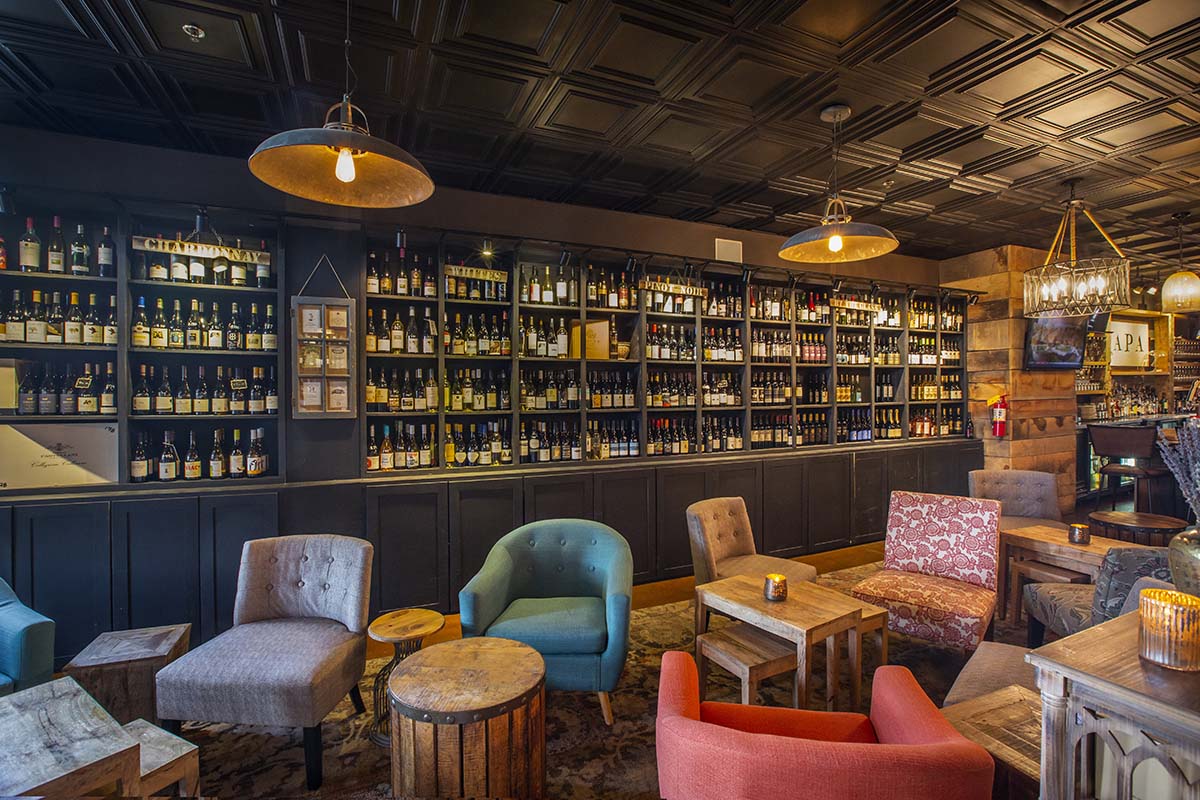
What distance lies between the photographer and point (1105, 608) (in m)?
2.08

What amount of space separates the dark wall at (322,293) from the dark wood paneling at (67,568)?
0.99 metres

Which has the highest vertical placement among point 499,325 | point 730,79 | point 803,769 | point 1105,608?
point 730,79

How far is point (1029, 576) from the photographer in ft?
10.6

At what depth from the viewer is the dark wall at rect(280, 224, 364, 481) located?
3514 millimetres

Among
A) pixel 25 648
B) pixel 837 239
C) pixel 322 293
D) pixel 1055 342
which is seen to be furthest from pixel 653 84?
pixel 1055 342

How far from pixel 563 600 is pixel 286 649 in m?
1.21

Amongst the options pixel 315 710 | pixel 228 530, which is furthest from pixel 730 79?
pixel 228 530

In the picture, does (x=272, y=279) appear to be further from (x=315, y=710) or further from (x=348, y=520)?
(x=315, y=710)

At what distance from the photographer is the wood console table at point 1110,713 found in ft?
3.42

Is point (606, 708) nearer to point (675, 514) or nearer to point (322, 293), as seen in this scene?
point (675, 514)

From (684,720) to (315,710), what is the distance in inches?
62.9

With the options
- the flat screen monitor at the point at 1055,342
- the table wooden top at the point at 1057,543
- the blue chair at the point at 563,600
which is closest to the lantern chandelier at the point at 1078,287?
the table wooden top at the point at 1057,543

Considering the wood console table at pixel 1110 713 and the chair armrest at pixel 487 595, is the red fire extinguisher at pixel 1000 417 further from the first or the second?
the chair armrest at pixel 487 595

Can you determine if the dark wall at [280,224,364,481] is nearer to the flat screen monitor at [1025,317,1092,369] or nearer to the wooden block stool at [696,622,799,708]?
the wooden block stool at [696,622,799,708]
